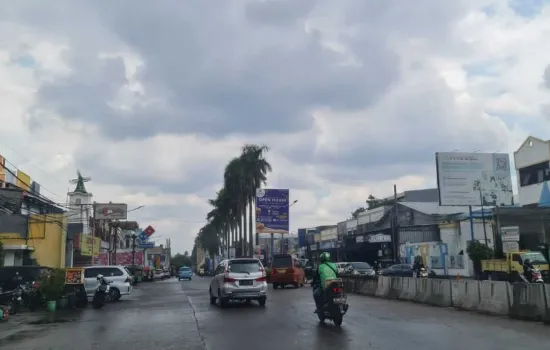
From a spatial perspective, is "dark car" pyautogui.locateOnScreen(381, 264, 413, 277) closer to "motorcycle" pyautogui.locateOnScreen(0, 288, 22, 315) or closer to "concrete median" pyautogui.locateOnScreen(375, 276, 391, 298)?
"concrete median" pyautogui.locateOnScreen(375, 276, 391, 298)

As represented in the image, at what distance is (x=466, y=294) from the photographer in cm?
1773

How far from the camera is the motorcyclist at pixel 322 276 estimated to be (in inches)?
556

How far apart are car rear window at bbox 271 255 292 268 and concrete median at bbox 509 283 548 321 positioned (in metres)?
21.2

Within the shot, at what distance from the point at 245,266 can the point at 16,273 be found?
1051cm

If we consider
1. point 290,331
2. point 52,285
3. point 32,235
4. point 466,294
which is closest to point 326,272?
point 290,331

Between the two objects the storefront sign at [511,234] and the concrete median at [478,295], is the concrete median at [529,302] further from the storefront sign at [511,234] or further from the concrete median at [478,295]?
the storefront sign at [511,234]

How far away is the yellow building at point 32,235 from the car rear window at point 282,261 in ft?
54.1

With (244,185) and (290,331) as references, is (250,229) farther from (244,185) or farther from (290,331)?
(290,331)

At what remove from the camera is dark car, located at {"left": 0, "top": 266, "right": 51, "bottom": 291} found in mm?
22805

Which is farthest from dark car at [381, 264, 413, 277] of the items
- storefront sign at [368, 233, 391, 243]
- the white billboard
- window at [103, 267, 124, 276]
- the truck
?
window at [103, 267, 124, 276]

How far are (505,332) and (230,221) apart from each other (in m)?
60.2

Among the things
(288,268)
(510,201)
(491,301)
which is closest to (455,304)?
(491,301)

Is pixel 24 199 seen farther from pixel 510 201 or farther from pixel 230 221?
pixel 510 201

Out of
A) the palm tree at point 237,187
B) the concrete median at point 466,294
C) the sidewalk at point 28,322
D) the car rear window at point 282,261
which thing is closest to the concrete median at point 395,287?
the concrete median at point 466,294
